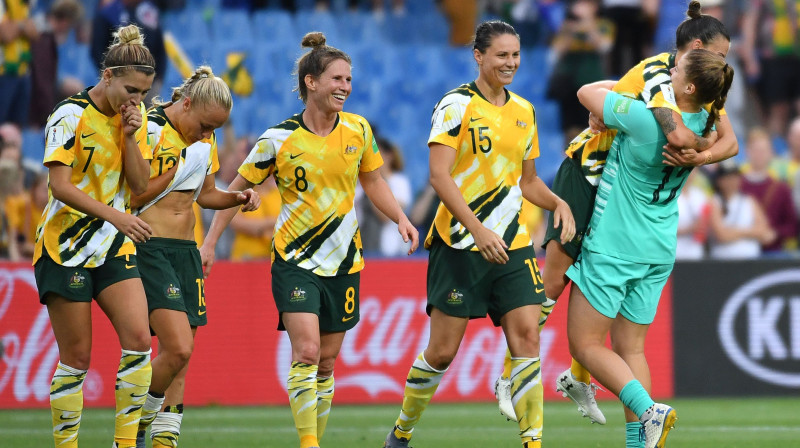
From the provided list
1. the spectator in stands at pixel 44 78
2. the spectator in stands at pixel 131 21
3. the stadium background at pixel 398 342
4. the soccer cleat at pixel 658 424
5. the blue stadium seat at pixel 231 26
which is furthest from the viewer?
the blue stadium seat at pixel 231 26

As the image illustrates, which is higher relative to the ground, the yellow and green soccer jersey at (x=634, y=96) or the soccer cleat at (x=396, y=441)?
the yellow and green soccer jersey at (x=634, y=96)

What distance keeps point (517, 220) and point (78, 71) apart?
396 inches

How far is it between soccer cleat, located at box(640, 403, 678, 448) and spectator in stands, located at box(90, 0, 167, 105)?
30.5ft

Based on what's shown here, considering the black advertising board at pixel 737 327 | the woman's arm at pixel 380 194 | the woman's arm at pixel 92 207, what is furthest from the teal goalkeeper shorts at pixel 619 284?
the black advertising board at pixel 737 327

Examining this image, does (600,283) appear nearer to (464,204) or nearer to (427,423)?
(464,204)

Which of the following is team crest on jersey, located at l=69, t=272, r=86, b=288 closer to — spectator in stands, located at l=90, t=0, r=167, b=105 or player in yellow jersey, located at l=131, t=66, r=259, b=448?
player in yellow jersey, located at l=131, t=66, r=259, b=448

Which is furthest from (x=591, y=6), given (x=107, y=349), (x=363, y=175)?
(x=363, y=175)

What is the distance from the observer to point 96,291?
6781 millimetres

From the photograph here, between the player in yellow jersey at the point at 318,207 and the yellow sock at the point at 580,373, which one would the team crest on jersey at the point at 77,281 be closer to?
the player in yellow jersey at the point at 318,207

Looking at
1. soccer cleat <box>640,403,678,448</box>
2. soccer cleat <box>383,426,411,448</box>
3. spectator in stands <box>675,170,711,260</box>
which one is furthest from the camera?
spectator in stands <box>675,170,711,260</box>

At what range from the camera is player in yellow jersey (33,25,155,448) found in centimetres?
657

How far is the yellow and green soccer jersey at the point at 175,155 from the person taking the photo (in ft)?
24.2

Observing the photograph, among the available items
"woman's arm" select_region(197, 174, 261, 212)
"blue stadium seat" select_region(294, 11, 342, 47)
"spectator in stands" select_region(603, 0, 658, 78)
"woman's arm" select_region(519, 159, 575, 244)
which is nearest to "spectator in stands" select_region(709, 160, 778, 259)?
"spectator in stands" select_region(603, 0, 658, 78)

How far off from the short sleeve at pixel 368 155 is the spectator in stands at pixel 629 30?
359 inches
